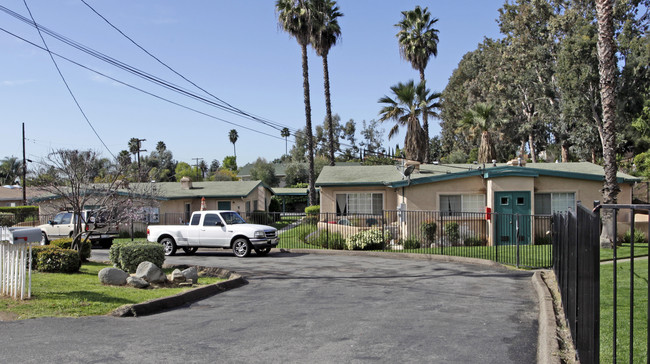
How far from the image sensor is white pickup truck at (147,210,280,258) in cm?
2056

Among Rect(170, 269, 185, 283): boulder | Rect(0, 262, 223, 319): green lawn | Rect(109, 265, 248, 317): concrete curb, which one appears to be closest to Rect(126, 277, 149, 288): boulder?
Rect(0, 262, 223, 319): green lawn

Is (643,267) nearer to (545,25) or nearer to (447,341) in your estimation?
(447,341)

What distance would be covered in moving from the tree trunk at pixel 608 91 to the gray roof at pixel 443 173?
3912 mm

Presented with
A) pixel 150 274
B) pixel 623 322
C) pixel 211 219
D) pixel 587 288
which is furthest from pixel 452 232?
pixel 587 288

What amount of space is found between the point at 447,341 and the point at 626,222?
65.0 ft

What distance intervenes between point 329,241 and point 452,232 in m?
5.32

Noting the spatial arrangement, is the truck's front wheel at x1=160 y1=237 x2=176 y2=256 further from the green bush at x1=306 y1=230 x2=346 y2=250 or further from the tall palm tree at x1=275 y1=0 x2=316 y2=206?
the tall palm tree at x1=275 y1=0 x2=316 y2=206

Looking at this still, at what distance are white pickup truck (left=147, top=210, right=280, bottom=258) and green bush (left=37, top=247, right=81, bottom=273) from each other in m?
6.68

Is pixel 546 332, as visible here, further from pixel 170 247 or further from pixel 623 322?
pixel 170 247

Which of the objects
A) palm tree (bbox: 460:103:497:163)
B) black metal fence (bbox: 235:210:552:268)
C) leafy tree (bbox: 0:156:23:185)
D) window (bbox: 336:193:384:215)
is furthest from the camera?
leafy tree (bbox: 0:156:23:185)

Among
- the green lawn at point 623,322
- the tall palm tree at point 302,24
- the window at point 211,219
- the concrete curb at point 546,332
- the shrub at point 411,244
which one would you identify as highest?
the tall palm tree at point 302,24

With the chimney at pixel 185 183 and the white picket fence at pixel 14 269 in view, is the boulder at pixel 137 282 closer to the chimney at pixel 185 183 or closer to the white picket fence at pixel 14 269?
the white picket fence at pixel 14 269

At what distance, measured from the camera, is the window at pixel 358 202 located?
97.8 feet

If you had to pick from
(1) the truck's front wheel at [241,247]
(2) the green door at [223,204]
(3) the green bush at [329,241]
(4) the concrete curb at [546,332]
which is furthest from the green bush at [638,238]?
(2) the green door at [223,204]
